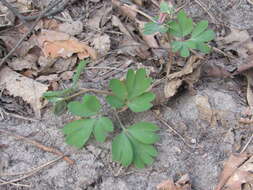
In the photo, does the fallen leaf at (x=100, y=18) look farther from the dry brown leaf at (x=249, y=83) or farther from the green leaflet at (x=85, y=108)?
the dry brown leaf at (x=249, y=83)

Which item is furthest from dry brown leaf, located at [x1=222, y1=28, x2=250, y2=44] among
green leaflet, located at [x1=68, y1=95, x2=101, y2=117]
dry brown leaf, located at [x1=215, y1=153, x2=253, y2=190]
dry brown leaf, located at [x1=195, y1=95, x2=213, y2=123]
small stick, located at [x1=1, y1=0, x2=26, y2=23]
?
small stick, located at [x1=1, y1=0, x2=26, y2=23]

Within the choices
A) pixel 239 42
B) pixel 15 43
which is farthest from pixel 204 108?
pixel 15 43

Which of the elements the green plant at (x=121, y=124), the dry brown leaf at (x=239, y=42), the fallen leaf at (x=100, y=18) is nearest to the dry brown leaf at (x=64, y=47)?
the fallen leaf at (x=100, y=18)

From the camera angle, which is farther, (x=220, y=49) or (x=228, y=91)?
(x=220, y=49)

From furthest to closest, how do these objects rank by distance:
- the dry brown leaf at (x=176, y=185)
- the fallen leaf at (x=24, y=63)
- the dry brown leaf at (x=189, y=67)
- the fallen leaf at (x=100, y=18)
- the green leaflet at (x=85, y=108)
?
the fallen leaf at (x=100, y=18) → the fallen leaf at (x=24, y=63) → the dry brown leaf at (x=189, y=67) → the green leaflet at (x=85, y=108) → the dry brown leaf at (x=176, y=185)

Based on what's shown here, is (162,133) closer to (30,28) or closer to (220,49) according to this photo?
(220,49)

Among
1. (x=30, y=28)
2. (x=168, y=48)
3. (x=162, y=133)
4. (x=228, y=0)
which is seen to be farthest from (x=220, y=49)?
(x=30, y=28)

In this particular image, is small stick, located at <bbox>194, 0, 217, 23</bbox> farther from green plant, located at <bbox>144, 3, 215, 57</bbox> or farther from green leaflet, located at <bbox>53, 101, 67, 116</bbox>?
green leaflet, located at <bbox>53, 101, 67, 116</bbox>
